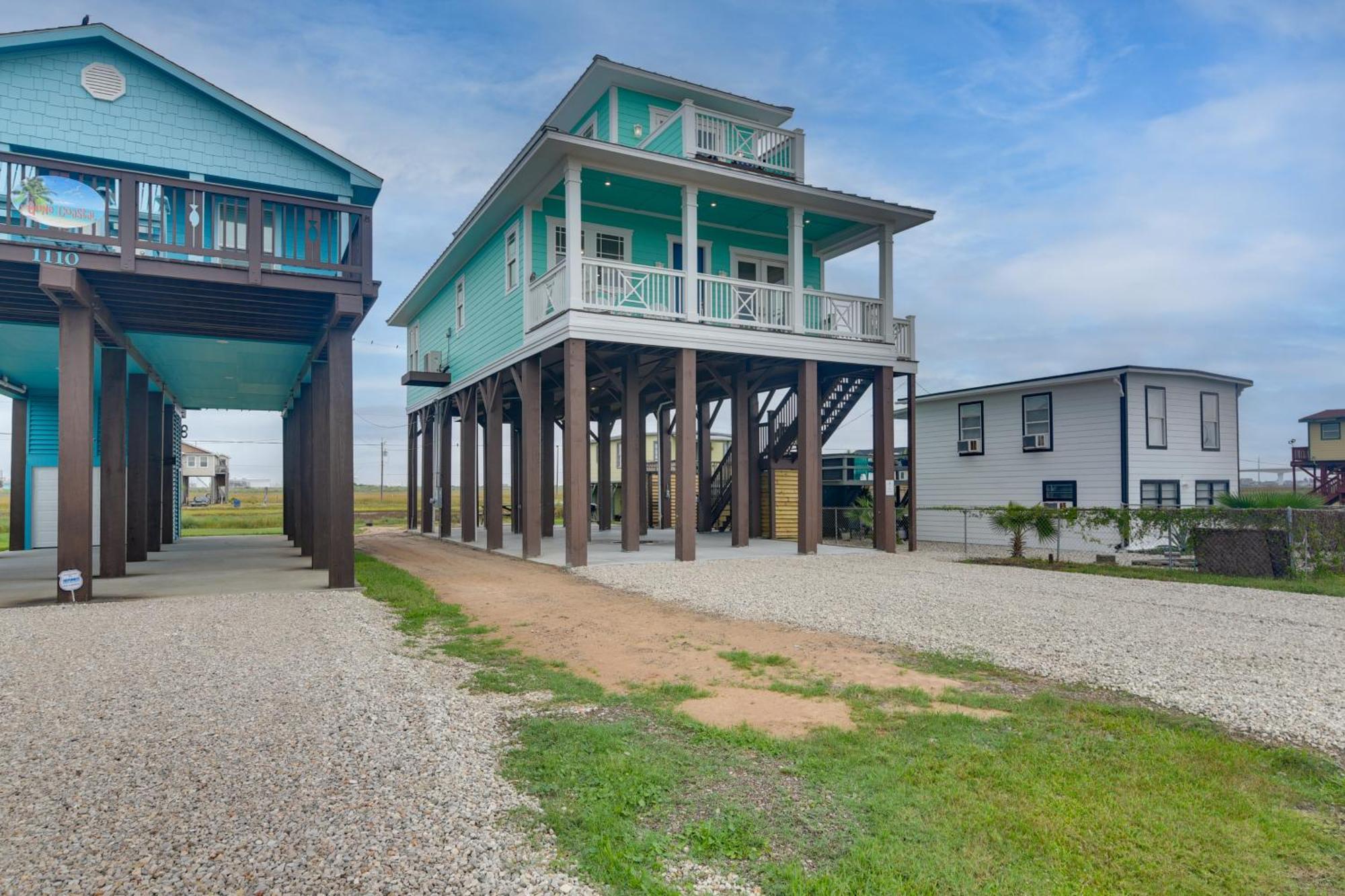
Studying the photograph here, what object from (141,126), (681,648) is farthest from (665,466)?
(681,648)

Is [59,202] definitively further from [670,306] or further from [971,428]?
[971,428]

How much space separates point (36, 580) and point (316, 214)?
7631 mm

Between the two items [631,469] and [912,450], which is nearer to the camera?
[631,469]

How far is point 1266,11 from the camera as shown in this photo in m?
10.1

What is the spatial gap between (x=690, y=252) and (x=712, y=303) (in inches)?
45.2

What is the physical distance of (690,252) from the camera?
1398 cm

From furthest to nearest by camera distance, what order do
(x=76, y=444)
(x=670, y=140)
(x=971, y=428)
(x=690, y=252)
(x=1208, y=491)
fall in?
(x=971, y=428) → (x=1208, y=491) → (x=670, y=140) → (x=690, y=252) → (x=76, y=444)

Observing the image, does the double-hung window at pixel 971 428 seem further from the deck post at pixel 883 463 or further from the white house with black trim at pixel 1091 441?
the deck post at pixel 883 463

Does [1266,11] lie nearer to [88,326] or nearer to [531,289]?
[531,289]

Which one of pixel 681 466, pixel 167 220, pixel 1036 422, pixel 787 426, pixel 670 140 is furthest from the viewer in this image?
pixel 1036 422

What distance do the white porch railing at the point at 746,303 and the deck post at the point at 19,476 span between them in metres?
17.4

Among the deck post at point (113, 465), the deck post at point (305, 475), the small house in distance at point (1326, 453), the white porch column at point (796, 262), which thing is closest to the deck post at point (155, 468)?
the deck post at point (305, 475)

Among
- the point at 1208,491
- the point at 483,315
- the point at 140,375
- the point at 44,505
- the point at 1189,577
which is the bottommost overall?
the point at 1189,577

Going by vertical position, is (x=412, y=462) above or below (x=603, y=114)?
below
